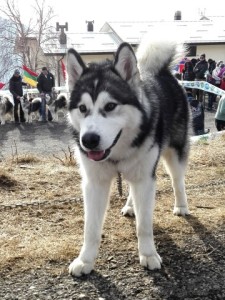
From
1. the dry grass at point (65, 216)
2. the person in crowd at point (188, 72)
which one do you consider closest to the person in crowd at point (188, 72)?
the person in crowd at point (188, 72)

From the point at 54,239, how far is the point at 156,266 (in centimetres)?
94

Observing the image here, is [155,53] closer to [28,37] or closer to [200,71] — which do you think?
[200,71]

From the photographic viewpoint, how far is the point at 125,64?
2.64 m

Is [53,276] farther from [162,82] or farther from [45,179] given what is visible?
[45,179]

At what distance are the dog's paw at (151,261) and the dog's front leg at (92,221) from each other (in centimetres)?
34

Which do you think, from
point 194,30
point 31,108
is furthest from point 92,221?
point 194,30

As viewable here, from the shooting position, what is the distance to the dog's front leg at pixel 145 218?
2686 millimetres

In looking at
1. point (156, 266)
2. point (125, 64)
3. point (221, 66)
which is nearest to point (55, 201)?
point (156, 266)

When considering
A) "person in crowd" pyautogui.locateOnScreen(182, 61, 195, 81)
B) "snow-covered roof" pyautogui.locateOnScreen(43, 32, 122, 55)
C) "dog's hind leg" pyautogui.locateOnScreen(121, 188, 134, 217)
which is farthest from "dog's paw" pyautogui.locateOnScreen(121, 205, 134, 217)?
"snow-covered roof" pyautogui.locateOnScreen(43, 32, 122, 55)

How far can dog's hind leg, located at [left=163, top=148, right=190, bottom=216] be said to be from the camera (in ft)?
11.8

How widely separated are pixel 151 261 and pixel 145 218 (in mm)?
296

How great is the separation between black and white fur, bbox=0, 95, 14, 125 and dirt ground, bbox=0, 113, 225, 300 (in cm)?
900

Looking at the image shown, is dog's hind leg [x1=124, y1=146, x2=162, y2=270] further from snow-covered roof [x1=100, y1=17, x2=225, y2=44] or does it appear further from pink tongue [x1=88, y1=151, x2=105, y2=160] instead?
snow-covered roof [x1=100, y1=17, x2=225, y2=44]

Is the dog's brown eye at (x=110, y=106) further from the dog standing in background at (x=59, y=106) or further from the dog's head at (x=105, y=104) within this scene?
the dog standing in background at (x=59, y=106)
